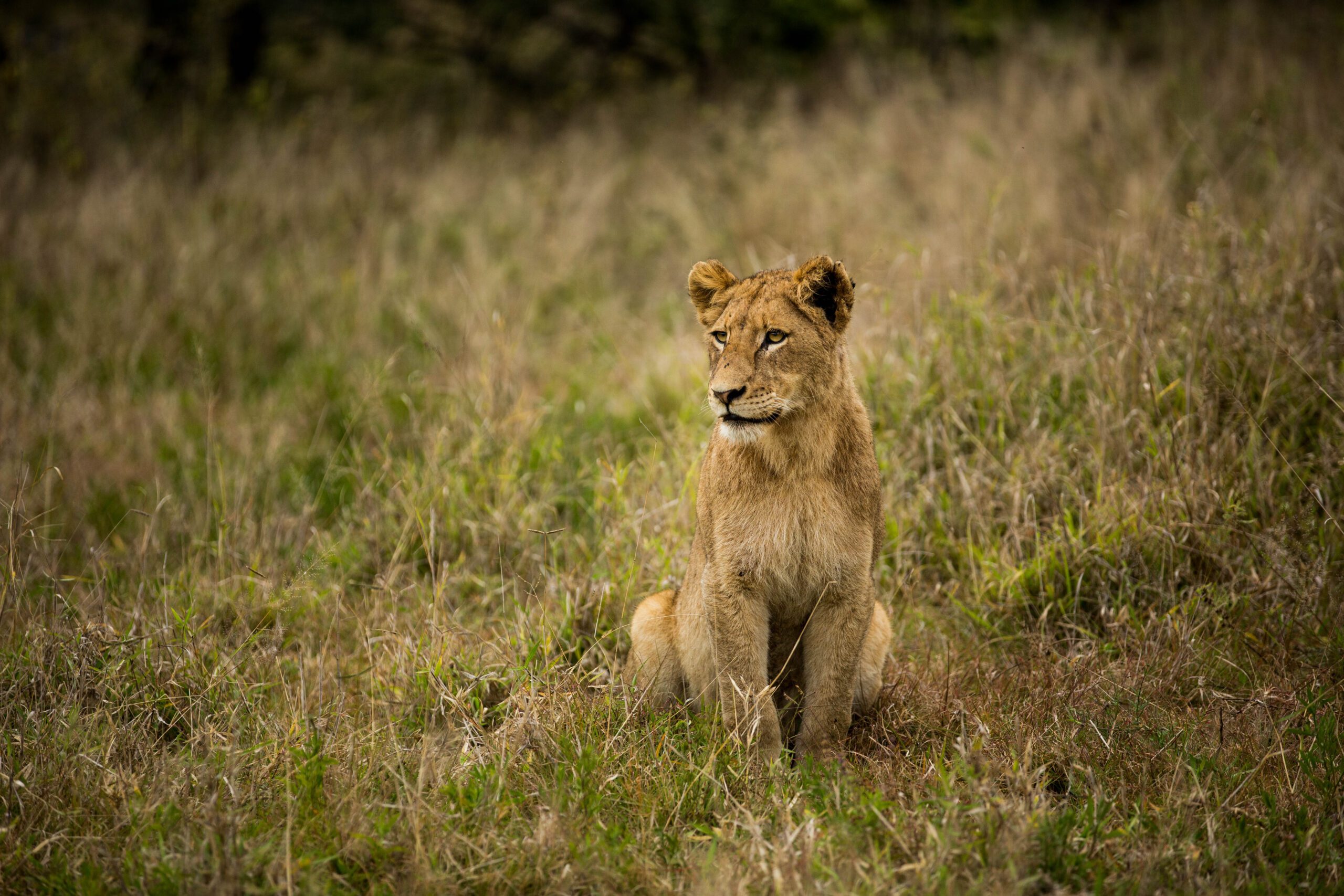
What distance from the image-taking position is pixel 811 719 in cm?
354

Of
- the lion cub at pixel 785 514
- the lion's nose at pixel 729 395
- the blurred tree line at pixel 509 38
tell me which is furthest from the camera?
the blurred tree line at pixel 509 38

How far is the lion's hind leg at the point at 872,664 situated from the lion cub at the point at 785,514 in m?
0.17

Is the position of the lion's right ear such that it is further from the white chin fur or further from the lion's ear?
the white chin fur

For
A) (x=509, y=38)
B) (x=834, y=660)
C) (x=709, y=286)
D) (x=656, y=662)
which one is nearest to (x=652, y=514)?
(x=656, y=662)

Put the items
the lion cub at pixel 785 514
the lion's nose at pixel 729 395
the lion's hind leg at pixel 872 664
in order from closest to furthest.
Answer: the lion's nose at pixel 729 395 → the lion cub at pixel 785 514 → the lion's hind leg at pixel 872 664

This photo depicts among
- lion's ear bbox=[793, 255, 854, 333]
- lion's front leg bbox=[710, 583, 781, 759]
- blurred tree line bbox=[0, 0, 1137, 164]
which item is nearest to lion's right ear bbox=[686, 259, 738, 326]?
lion's ear bbox=[793, 255, 854, 333]

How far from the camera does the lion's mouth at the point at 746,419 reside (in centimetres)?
334

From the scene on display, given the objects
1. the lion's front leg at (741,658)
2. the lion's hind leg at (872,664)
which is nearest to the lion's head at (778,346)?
the lion's front leg at (741,658)

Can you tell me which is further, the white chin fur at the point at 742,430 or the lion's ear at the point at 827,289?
the lion's ear at the point at 827,289

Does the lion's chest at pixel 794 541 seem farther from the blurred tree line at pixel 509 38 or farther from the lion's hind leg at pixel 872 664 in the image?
the blurred tree line at pixel 509 38

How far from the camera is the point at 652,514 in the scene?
15.5ft

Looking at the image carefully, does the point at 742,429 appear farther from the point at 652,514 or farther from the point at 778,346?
the point at 652,514

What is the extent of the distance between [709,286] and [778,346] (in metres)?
0.50

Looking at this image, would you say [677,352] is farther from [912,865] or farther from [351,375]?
[912,865]
